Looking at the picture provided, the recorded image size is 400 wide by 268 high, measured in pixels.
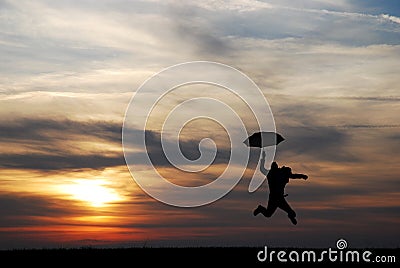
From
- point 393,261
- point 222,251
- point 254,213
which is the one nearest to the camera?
point 393,261

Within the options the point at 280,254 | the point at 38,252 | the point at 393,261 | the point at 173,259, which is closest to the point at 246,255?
the point at 280,254

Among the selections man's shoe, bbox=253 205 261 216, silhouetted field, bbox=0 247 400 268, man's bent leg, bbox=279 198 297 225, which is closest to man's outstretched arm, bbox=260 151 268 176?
man's bent leg, bbox=279 198 297 225

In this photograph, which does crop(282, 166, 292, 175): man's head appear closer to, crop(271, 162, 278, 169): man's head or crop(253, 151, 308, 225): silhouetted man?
crop(253, 151, 308, 225): silhouetted man

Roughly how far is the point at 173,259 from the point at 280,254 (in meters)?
4.13

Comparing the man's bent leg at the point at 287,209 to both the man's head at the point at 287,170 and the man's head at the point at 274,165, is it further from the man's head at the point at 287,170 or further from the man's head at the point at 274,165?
the man's head at the point at 274,165

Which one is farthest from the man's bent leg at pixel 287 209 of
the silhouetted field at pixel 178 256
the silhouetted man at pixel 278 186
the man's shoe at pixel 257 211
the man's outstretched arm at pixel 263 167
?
the silhouetted field at pixel 178 256

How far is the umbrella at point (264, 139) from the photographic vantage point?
27859 millimetres

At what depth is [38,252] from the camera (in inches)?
1091

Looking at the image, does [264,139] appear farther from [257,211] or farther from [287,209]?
[257,211]

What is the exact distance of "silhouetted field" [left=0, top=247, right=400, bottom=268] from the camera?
24.5 meters

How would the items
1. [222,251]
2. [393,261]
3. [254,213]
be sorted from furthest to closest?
1. [254,213]
2. [222,251]
3. [393,261]

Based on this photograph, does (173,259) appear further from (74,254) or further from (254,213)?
(254,213)

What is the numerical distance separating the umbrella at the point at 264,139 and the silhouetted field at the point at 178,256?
4.19 metres

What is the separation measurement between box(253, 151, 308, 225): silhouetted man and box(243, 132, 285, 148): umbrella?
573mm
